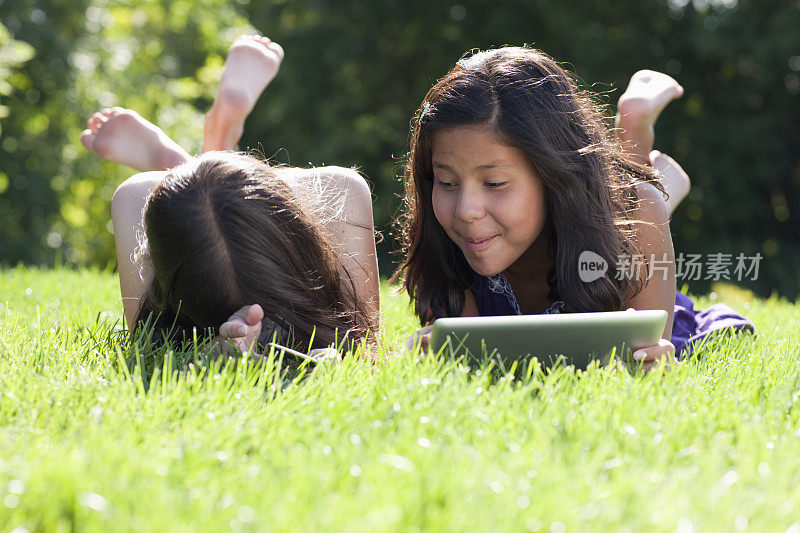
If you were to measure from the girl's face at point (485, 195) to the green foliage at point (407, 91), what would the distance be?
5.35 metres

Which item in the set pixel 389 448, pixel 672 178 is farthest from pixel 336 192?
pixel 672 178

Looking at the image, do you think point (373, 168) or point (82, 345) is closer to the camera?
point (82, 345)

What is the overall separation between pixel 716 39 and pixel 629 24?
1.62 m

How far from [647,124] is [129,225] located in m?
2.61

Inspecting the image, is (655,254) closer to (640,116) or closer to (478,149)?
(478,149)

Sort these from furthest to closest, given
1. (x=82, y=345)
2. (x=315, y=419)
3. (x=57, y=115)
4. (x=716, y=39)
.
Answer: (x=57, y=115), (x=716, y=39), (x=82, y=345), (x=315, y=419)

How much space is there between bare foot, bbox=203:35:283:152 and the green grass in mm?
1848

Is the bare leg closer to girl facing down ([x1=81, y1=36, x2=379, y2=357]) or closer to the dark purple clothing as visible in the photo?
the dark purple clothing

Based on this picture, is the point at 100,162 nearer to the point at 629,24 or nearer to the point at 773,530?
the point at 629,24

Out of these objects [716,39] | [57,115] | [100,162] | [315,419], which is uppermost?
[716,39]

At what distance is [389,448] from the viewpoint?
1562mm

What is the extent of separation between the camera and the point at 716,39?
9117 millimetres

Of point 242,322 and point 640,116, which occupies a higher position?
point 640,116

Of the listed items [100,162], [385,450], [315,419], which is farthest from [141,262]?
[100,162]
